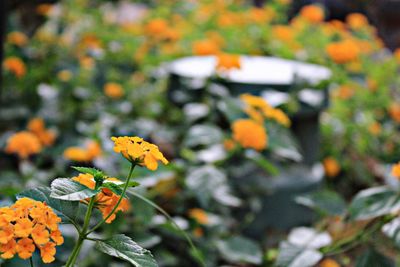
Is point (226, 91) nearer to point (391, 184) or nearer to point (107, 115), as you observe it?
point (107, 115)

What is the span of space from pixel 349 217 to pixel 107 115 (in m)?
1.16

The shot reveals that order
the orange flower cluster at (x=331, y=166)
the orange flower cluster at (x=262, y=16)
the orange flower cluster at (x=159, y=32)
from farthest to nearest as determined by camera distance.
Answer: the orange flower cluster at (x=262, y=16) → the orange flower cluster at (x=159, y=32) → the orange flower cluster at (x=331, y=166)

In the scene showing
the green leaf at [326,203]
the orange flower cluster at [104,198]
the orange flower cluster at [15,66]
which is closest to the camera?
the orange flower cluster at [104,198]

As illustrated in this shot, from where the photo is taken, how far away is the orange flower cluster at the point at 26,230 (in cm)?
80

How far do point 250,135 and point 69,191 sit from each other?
88 centimetres

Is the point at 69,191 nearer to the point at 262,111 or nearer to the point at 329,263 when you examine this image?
the point at 262,111

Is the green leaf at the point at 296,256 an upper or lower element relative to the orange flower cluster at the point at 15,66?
upper

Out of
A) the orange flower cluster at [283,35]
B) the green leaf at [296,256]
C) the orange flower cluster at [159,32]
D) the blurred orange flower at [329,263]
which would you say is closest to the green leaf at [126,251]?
the green leaf at [296,256]

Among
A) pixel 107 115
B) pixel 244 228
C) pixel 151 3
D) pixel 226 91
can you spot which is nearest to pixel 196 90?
pixel 226 91

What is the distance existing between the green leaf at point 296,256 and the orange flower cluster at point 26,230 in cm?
69

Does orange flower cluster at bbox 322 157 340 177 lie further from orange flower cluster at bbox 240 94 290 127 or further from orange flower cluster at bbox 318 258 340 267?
orange flower cluster at bbox 240 94 290 127

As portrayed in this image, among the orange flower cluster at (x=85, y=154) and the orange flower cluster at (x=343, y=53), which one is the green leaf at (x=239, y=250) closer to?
the orange flower cluster at (x=85, y=154)

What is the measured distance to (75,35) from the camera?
3.06 meters

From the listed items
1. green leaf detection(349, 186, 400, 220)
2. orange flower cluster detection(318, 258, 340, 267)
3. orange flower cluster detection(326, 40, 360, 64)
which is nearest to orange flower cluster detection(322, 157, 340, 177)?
orange flower cluster detection(326, 40, 360, 64)
